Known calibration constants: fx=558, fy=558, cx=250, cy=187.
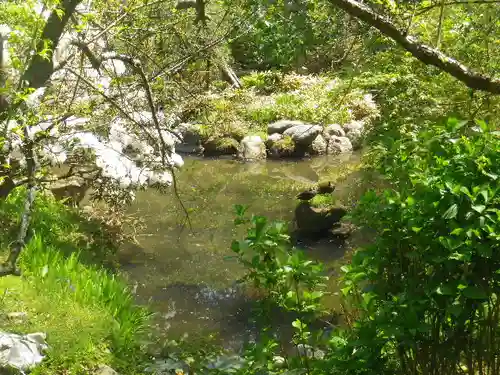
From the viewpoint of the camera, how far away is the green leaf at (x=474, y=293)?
202 cm

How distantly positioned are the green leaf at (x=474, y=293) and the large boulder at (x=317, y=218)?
5.75 metres

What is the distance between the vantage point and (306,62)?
58.8 ft

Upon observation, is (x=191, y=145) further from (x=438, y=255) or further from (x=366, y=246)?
(x=438, y=255)

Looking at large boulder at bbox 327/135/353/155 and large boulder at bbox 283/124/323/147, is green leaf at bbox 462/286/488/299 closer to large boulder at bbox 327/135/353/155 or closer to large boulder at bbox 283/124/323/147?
large boulder at bbox 283/124/323/147

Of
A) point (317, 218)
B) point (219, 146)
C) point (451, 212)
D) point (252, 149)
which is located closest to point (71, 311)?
point (451, 212)

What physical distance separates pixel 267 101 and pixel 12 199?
9.92 metres

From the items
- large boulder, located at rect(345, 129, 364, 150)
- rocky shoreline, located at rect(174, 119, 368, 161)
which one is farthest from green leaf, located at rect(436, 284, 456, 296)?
large boulder, located at rect(345, 129, 364, 150)

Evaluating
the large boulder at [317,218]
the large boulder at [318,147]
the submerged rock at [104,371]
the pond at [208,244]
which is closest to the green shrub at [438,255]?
the pond at [208,244]

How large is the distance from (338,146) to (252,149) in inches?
82.9

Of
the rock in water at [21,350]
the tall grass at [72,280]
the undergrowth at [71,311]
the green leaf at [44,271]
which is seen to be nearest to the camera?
the rock in water at [21,350]

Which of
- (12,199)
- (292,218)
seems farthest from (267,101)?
(12,199)

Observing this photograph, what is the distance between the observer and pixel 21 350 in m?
3.35

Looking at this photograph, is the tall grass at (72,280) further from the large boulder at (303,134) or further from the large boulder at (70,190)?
the large boulder at (303,134)

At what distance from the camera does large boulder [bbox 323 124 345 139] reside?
44.6 feet
